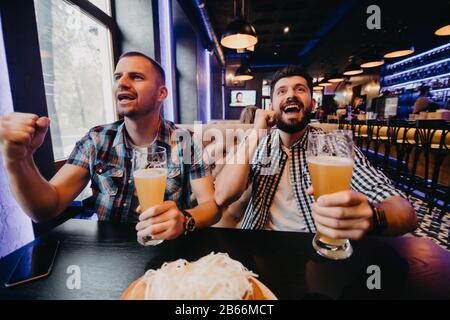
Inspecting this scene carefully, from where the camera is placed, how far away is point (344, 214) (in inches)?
24.9

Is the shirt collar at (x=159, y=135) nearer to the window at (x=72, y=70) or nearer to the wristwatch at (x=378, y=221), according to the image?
the window at (x=72, y=70)

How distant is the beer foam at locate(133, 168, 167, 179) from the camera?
822mm

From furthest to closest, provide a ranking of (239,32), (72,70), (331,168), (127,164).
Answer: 1. (239,32)
2. (72,70)
3. (127,164)
4. (331,168)

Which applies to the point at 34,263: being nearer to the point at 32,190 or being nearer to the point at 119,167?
the point at 32,190

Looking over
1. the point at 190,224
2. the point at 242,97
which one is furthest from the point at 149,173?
the point at 242,97

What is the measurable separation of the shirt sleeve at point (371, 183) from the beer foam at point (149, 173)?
973 millimetres

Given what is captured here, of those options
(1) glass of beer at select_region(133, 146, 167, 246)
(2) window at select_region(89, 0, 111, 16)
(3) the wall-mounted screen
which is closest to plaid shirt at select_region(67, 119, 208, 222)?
(1) glass of beer at select_region(133, 146, 167, 246)

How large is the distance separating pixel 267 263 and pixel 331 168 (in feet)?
1.24

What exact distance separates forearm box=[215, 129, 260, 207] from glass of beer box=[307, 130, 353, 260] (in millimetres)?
496

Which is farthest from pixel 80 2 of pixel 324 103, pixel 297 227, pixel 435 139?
pixel 324 103

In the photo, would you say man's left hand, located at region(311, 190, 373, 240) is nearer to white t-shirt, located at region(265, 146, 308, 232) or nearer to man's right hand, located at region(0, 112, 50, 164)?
white t-shirt, located at region(265, 146, 308, 232)

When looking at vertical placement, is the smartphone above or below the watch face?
below
